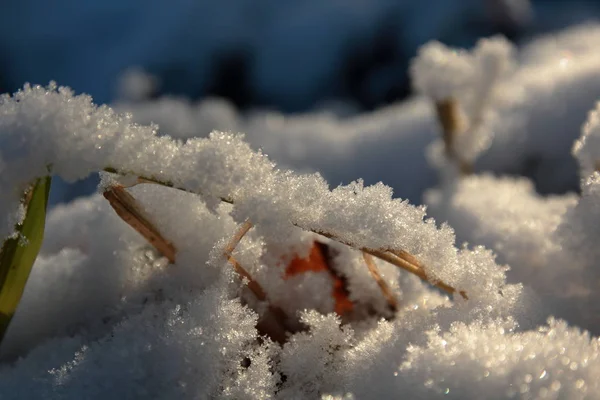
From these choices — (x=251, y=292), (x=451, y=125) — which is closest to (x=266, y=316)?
(x=251, y=292)

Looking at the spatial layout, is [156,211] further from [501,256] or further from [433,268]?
[501,256]

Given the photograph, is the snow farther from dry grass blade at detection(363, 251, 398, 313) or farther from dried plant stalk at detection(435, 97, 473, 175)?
dried plant stalk at detection(435, 97, 473, 175)

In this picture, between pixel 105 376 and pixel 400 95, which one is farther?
pixel 400 95

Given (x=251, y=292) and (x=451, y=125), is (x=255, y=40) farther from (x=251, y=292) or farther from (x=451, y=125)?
(x=251, y=292)

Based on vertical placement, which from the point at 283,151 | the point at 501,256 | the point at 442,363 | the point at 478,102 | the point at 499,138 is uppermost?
the point at 283,151

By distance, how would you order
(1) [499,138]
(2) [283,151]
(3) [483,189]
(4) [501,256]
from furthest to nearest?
1. (2) [283,151]
2. (1) [499,138]
3. (3) [483,189]
4. (4) [501,256]

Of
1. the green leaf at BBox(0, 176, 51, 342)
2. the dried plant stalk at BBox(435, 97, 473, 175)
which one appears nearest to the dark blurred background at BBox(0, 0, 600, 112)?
the dried plant stalk at BBox(435, 97, 473, 175)

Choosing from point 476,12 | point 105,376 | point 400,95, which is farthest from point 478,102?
point 476,12
